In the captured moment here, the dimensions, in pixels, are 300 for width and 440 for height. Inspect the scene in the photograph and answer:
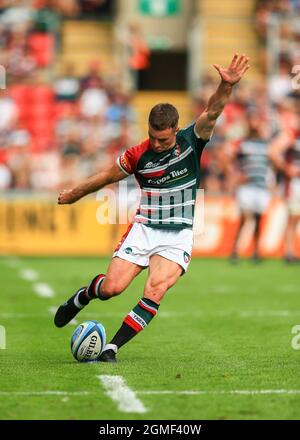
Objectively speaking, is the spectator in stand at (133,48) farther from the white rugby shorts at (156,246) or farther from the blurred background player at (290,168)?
the white rugby shorts at (156,246)

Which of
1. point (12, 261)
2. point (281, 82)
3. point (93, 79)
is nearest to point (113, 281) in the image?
point (12, 261)

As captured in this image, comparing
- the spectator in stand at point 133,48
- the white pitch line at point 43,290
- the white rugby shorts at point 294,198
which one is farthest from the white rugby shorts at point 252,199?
the spectator in stand at point 133,48

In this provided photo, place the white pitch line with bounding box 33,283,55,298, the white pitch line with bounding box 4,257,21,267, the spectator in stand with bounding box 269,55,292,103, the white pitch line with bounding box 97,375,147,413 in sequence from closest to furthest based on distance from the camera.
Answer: the white pitch line with bounding box 97,375,147,413
the white pitch line with bounding box 33,283,55,298
the white pitch line with bounding box 4,257,21,267
the spectator in stand with bounding box 269,55,292,103

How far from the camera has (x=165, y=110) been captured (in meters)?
8.32

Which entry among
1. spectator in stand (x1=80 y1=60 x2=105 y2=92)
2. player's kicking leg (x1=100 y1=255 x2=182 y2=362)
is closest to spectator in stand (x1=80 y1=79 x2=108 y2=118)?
spectator in stand (x1=80 y1=60 x2=105 y2=92)

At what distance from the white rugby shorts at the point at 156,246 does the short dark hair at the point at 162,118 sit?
0.87m

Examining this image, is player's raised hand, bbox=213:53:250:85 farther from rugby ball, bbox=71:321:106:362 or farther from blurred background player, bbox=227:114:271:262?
blurred background player, bbox=227:114:271:262

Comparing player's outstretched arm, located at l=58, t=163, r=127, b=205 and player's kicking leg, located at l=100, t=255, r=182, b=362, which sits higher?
player's outstretched arm, located at l=58, t=163, r=127, b=205

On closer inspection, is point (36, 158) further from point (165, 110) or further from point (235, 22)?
point (165, 110)

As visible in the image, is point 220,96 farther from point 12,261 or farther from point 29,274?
point 12,261

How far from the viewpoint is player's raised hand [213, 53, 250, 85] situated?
850 centimetres

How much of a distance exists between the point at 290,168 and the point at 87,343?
1152cm

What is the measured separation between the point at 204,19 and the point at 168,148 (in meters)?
17.1
